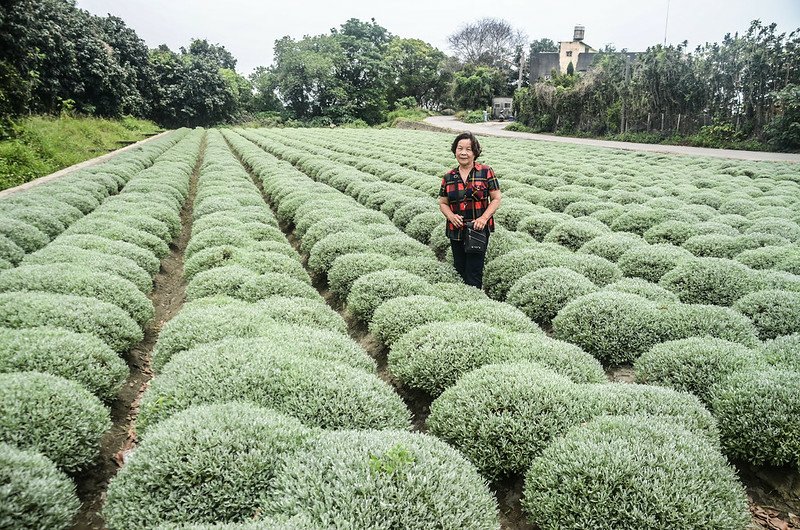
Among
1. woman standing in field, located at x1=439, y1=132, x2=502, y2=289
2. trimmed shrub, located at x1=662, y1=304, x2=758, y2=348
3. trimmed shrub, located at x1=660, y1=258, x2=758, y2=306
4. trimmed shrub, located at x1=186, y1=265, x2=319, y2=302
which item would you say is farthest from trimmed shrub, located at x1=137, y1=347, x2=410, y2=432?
trimmed shrub, located at x1=660, y1=258, x2=758, y2=306

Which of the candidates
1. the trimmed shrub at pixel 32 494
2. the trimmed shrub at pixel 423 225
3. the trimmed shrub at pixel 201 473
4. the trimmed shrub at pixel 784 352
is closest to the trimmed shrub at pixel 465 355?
the trimmed shrub at pixel 784 352

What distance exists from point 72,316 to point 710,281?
9228mm

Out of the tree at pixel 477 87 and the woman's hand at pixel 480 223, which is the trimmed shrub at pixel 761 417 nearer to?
the woman's hand at pixel 480 223

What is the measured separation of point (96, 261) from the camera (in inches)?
328

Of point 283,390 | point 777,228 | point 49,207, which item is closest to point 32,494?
point 283,390

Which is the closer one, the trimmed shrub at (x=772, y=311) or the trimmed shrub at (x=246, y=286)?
the trimmed shrub at (x=772, y=311)

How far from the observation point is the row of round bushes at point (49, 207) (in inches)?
400

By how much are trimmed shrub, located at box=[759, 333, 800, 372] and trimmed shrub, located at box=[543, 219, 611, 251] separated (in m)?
4.94

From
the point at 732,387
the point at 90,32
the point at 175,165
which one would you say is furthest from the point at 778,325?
the point at 90,32

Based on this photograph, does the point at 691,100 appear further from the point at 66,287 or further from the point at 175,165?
the point at 66,287

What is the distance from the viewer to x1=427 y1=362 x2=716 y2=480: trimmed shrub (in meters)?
4.21

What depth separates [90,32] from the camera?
43219 mm

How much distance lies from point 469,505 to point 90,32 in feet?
177

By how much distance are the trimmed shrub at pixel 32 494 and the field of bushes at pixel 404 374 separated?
16mm
